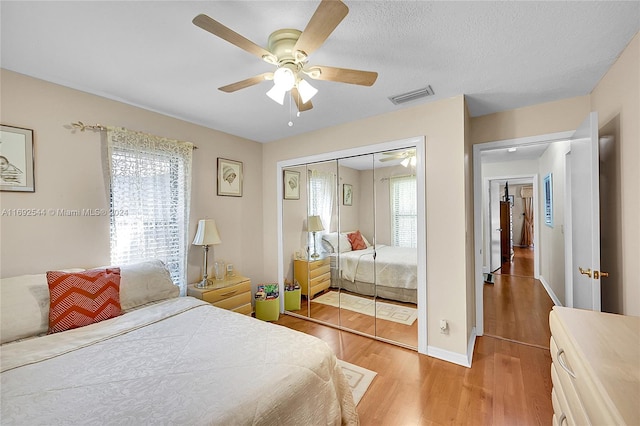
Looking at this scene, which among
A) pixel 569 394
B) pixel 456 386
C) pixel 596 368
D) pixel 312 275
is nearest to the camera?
pixel 596 368

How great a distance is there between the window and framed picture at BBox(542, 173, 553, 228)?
3.12 meters

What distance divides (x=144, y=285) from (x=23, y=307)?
67 cm

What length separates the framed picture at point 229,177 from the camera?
330 cm

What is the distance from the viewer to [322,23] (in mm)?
1160

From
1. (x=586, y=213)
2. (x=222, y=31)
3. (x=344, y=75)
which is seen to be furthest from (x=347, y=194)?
(x=222, y=31)

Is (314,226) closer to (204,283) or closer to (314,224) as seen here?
(314,224)

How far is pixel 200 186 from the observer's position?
3.09 metres

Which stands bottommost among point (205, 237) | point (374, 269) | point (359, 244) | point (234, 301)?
point (234, 301)

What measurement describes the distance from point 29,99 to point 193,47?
1.45 metres

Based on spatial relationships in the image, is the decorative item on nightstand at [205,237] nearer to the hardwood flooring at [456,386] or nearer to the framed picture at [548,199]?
the hardwood flooring at [456,386]

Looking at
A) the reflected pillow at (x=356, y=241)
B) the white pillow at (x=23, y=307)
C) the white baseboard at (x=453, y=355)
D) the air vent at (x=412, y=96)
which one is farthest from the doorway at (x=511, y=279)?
the white pillow at (x=23, y=307)

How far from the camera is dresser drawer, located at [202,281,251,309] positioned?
275 cm

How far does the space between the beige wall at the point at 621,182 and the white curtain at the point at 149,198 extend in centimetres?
365

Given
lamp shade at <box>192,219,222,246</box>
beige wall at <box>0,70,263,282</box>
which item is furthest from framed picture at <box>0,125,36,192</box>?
lamp shade at <box>192,219,222,246</box>
